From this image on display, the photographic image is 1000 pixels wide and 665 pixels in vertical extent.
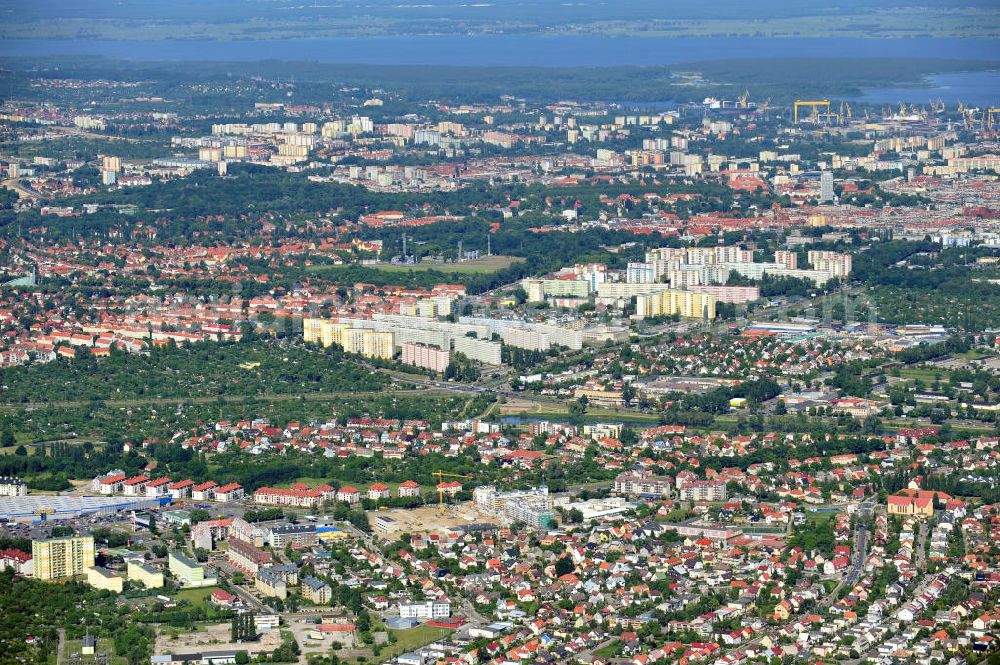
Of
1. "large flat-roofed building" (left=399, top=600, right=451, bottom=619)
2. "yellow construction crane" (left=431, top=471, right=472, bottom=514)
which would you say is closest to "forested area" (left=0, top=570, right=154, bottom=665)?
"large flat-roofed building" (left=399, top=600, right=451, bottom=619)

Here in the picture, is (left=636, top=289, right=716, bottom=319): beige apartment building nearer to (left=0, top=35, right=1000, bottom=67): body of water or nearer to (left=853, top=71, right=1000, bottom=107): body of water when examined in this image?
(left=853, top=71, right=1000, bottom=107): body of water

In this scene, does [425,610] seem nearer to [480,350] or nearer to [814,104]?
[480,350]

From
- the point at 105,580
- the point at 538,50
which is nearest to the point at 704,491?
the point at 105,580

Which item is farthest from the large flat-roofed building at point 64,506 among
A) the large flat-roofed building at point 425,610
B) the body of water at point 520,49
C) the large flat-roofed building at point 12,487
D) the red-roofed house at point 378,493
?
the body of water at point 520,49

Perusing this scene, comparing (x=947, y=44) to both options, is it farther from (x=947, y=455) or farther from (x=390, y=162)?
(x=947, y=455)

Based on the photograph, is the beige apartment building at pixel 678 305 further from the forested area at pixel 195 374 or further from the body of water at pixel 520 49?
the body of water at pixel 520 49

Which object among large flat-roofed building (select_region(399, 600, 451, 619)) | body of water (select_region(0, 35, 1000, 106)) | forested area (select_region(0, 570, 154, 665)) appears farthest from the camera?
body of water (select_region(0, 35, 1000, 106))
